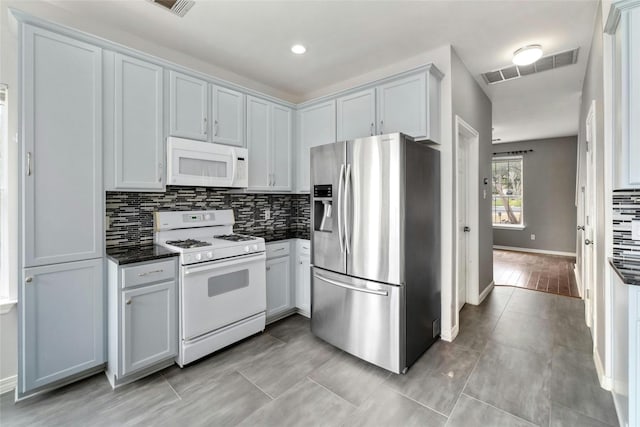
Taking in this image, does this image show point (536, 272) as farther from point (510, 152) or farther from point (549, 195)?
point (510, 152)

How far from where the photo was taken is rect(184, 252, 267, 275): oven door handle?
233 centimetres

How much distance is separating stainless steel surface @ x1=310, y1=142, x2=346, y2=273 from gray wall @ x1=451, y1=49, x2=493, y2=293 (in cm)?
120

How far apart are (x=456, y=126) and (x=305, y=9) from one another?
1740mm

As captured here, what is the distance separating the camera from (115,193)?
2.47 m

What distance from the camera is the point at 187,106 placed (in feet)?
8.56

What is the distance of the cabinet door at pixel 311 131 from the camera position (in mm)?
3277

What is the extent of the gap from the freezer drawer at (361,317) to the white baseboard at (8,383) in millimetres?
2219

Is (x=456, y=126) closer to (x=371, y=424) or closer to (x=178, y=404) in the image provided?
(x=371, y=424)

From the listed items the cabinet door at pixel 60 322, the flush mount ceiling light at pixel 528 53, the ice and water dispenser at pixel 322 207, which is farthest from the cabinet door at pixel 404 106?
the cabinet door at pixel 60 322

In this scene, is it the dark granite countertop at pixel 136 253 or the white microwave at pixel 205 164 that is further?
the white microwave at pixel 205 164

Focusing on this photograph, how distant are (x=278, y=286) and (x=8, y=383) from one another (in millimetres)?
2110

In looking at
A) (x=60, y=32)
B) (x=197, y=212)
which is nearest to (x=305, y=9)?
(x=60, y=32)

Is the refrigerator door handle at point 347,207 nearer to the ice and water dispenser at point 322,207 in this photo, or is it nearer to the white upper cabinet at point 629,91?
the ice and water dispenser at point 322,207

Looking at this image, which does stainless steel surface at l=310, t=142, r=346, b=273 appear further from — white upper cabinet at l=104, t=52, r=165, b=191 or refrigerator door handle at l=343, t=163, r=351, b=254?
white upper cabinet at l=104, t=52, r=165, b=191
